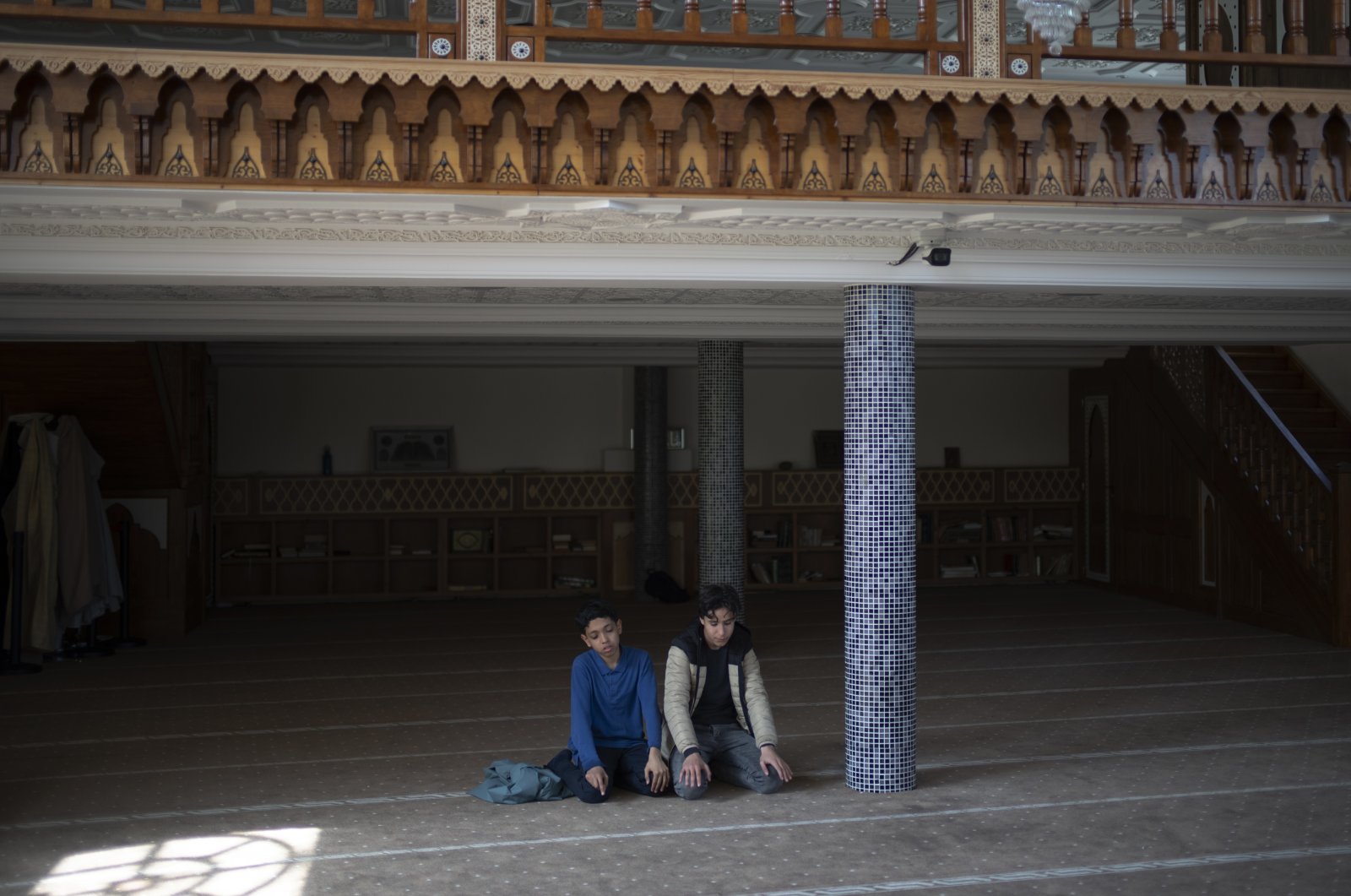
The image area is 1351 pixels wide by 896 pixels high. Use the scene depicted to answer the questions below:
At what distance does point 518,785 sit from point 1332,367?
9020 millimetres

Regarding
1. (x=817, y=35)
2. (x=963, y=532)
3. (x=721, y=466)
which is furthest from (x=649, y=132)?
(x=963, y=532)

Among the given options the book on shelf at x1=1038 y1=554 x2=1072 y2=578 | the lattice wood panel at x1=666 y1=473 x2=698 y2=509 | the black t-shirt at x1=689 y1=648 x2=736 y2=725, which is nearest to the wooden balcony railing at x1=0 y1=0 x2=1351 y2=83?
the black t-shirt at x1=689 y1=648 x2=736 y2=725

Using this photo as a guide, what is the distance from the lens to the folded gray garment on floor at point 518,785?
5703mm

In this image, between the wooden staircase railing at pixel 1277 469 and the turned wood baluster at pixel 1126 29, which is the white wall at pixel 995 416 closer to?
the wooden staircase railing at pixel 1277 469

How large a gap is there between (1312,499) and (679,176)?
6908mm

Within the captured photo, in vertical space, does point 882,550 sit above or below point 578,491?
below

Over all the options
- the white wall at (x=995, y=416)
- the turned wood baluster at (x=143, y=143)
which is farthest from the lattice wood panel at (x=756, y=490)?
the turned wood baluster at (x=143, y=143)

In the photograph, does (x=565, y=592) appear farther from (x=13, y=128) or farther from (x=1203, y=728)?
(x=13, y=128)

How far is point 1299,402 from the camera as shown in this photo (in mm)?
11688

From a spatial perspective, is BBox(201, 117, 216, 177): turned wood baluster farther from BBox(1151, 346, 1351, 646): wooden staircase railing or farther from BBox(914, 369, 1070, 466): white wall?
BBox(914, 369, 1070, 466): white wall

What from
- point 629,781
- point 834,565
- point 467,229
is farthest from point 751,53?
point 629,781

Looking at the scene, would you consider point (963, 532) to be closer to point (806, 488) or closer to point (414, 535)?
point (806, 488)

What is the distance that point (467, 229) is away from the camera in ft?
18.4

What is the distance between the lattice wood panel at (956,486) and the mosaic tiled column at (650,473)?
9.24ft
